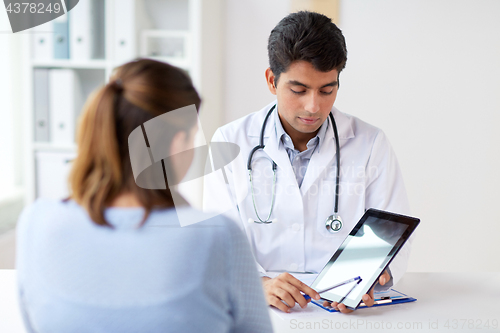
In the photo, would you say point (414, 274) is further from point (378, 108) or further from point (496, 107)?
point (496, 107)

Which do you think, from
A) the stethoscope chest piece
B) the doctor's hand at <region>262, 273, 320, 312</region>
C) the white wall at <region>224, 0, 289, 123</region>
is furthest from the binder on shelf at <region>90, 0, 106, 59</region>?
the doctor's hand at <region>262, 273, 320, 312</region>

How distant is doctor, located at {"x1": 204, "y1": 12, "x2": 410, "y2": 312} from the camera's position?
1.35 metres

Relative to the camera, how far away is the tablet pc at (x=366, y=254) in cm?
100

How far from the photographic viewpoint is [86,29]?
2.10 m

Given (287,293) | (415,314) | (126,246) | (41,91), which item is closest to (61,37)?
(41,91)

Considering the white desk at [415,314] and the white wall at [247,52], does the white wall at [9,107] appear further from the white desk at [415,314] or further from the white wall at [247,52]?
the white desk at [415,314]

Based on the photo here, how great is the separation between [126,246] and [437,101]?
2.12 meters

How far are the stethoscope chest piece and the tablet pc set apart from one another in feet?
0.88

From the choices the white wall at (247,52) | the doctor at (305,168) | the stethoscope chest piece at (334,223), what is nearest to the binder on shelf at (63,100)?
the white wall at (247,52)

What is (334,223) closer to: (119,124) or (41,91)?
(119,124)

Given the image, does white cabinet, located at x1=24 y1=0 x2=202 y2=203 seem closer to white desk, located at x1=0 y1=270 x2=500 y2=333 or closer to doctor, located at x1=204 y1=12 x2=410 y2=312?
doctor, located at x1=204 y1=12 x2=410 y2=312

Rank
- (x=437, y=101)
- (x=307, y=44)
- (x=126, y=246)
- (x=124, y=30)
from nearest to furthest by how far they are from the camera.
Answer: (x=126, y=246) → (x=307, y=44) → (x=124, y=30) → (x=437, y=101)

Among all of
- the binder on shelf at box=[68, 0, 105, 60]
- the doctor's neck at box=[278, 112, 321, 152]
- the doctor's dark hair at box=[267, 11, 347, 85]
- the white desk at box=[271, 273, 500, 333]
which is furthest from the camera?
the binder on shelf at box=[68, 0, 105, 60]

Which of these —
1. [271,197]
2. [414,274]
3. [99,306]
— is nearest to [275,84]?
[271,197]
